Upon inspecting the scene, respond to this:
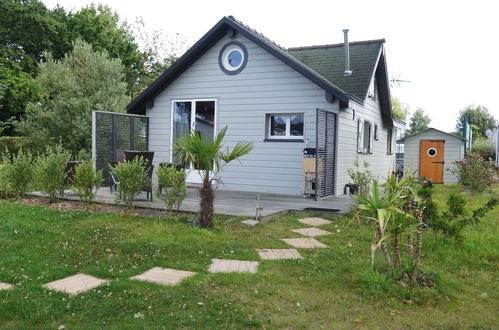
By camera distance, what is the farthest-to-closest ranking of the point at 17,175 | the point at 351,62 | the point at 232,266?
the point at 351,62 < the point at 17,175 < the point at 232,266

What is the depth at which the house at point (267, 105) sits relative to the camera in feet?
32.6

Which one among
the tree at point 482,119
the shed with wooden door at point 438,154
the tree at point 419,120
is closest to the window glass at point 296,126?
the shed with wooden door at point 438,154

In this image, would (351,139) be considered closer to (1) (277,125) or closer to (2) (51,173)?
(1) (277,125)

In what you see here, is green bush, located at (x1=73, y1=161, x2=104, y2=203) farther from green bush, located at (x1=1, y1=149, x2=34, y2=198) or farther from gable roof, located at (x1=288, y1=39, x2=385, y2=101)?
gable roof, located at (x1=288, y1=39, x2=385, y2=101)

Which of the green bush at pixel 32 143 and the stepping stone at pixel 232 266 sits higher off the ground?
the green bush at pixel 32 143

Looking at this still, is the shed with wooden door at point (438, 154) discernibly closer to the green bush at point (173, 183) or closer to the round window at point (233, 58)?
the round window at point (233, 58)

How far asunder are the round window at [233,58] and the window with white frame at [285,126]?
5.15 ft

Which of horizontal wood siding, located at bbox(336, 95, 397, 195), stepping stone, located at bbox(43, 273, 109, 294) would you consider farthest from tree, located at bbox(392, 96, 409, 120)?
stepping stone, located at bbox(43, 273, 109, 294)

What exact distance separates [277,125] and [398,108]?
28.8 metres

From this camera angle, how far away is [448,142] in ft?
56.3

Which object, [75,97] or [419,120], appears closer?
[75,97]

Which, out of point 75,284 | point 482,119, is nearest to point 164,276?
point 75,284

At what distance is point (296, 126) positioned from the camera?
1031cm

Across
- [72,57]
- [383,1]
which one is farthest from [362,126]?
[72,57]
